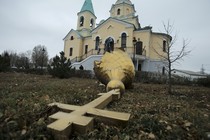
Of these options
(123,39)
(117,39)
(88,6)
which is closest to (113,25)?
(117,39)

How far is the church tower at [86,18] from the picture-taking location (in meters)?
34.7

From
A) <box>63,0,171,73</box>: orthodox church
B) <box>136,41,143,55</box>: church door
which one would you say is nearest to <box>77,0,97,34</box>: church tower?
<box>63,0,171,73</box>: orthodox church

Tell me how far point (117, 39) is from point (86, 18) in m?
11.0

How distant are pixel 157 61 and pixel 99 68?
22.3m

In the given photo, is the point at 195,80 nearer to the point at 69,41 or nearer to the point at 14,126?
the point at 14,126

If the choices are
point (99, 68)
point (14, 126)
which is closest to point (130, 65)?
point (99, 68)

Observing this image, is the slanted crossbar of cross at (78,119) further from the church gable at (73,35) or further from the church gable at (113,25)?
the church gable at (73,35)

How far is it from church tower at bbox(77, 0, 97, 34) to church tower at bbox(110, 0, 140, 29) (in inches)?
211

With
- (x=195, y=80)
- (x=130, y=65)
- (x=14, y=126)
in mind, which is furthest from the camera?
(x=195, y=80)

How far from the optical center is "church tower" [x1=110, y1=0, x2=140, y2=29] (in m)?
30.6

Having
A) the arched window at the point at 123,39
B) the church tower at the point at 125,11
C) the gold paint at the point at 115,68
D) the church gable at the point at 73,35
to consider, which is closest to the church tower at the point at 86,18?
the church gable at the point at 73,35

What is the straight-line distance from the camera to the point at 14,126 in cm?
205

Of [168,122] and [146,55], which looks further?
[146,55]

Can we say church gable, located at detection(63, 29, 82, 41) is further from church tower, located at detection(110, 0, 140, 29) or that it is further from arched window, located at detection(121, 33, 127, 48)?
arched window, located at detection(121, 33, 127, 48)
